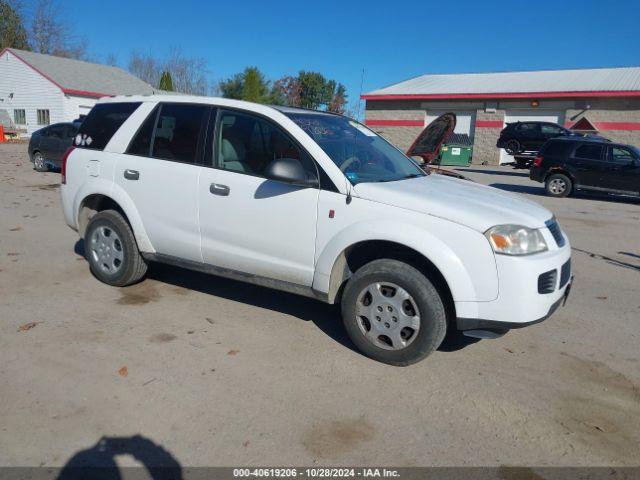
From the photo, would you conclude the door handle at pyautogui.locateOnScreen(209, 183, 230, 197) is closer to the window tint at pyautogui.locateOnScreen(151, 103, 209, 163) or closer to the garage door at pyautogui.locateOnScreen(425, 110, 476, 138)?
the window tint at pyautogui.locateOnScreen(151, 103, 209, 163)

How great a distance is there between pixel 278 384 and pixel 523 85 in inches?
1323

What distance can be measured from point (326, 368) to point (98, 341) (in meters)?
1.83

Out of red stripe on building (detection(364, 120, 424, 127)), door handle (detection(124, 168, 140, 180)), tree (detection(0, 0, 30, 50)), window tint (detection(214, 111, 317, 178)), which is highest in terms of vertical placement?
tree (detection(0, 0, 30, 50))

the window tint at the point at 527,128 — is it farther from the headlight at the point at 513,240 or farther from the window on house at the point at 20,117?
the window on house at the point at 20,117

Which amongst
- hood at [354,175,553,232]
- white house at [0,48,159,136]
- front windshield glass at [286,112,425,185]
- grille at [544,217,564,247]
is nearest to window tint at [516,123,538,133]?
front windshield glass at [286,112,425,185]

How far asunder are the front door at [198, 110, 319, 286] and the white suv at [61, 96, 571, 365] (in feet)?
0.03

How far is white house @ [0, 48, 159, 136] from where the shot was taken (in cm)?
3884

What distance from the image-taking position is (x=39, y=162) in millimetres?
16516

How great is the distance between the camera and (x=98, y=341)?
4199 millimetres

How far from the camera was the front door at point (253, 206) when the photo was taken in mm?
4176

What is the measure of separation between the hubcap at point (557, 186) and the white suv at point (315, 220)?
1239 centimetres

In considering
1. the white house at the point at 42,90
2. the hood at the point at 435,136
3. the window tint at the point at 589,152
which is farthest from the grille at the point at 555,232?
the white house at the point at 42,90

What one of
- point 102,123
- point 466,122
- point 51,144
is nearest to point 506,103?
point 466,122

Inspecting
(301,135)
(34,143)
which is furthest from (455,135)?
(301,135)
